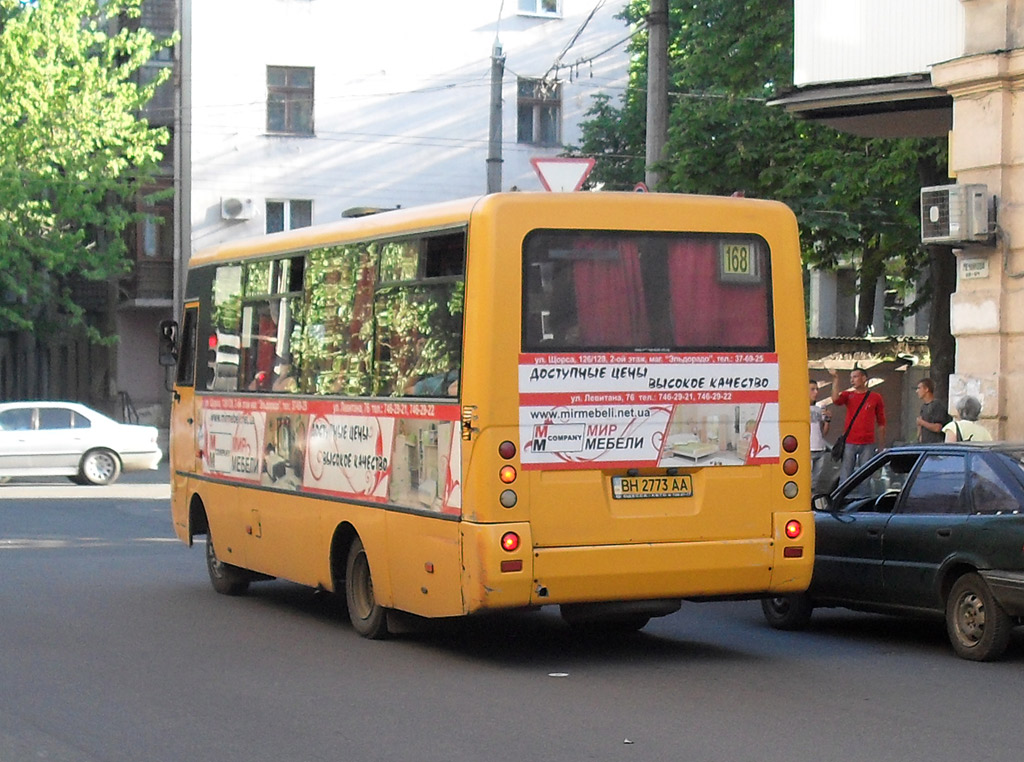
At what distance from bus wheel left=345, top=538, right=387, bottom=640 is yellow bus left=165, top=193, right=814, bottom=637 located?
16 mm

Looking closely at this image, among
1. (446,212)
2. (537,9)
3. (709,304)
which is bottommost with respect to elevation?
(709,304)

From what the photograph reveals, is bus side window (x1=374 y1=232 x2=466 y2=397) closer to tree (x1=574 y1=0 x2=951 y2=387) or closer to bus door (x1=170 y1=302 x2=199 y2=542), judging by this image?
bus door (x1=170 y1=302 x2=199 y2=542)

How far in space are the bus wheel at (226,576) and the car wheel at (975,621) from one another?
19.5ft

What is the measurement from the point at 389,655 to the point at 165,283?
123 ft

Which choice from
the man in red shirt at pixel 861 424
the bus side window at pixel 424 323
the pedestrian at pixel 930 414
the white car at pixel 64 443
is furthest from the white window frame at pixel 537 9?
the bus side window at pixel 424 323

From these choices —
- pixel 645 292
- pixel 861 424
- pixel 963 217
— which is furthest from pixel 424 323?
pixel 861 424

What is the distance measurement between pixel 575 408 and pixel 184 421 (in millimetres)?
5792

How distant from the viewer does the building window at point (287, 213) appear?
45156 mm

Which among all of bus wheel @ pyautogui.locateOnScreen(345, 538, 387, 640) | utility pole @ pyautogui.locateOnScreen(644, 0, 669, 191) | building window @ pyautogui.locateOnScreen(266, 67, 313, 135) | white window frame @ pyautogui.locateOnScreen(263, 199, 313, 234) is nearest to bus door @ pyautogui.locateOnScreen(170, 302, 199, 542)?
bus wheel @ pyautogui.locateOnScreen(345, 538, 387, 640)

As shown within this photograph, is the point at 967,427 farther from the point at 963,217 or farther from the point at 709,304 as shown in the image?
the point at 709,304

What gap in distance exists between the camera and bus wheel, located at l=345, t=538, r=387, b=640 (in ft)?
38.5

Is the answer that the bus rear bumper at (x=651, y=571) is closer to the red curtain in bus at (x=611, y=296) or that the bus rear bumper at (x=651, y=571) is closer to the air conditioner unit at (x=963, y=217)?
the red curtain in bus at (x=611, y=296)

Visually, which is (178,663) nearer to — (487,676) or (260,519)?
(487,676)

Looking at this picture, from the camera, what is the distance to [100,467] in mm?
30531
